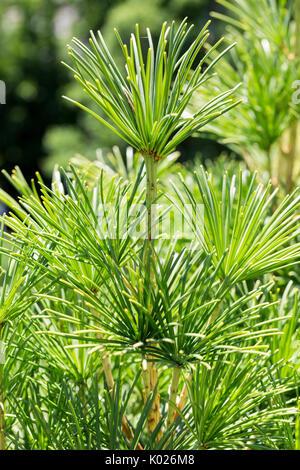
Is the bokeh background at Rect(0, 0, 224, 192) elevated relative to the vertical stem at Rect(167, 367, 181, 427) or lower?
elevated

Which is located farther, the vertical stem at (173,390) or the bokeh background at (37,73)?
the bokeh background at (37,73)

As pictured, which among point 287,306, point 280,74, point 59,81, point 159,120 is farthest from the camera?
point 59,81

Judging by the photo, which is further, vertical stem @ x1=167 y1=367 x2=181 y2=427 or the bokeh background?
the bokeh background

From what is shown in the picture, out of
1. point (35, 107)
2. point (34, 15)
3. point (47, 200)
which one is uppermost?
→ point (34, 15)

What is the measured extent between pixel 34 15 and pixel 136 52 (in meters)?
6.01

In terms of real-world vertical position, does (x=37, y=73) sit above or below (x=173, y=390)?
above

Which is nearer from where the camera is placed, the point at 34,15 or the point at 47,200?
the point at 47,200

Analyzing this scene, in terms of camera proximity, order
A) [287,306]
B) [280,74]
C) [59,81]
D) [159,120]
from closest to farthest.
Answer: [159,120] → [287,306] → [280,74] → [59,81]

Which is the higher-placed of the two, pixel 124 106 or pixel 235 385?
pixel 124 106

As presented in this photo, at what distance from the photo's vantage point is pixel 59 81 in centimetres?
543

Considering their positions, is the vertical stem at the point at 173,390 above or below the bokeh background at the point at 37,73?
below

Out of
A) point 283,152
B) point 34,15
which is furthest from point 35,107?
point 283,152

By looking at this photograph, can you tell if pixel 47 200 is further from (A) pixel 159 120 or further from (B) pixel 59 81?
(B) pixel 59 81

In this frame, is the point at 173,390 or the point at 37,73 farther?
the point at 37,73
